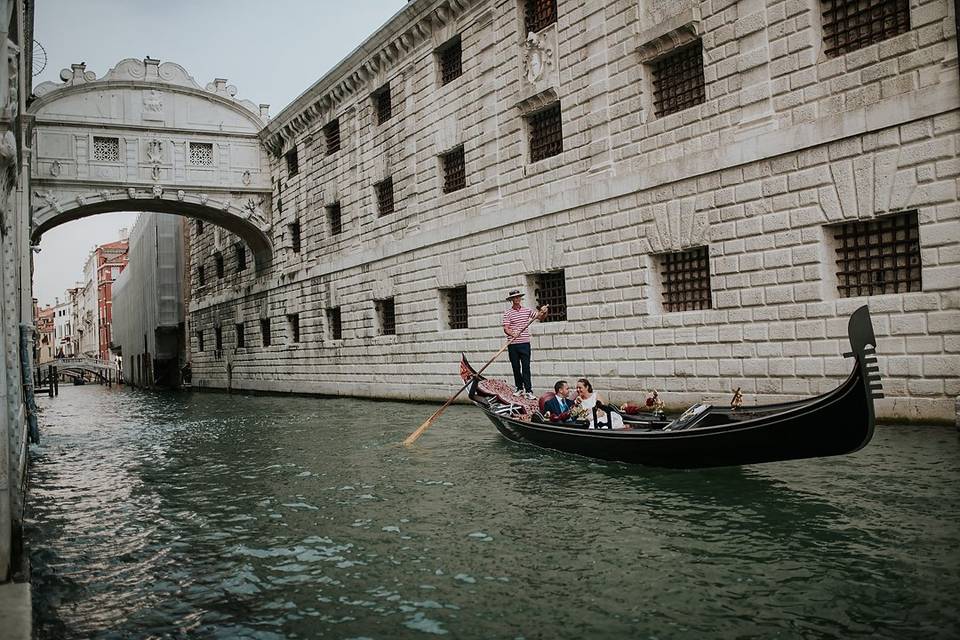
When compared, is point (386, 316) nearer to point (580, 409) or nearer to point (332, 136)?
point (332, 136)

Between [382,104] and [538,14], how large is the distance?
5.93 metres

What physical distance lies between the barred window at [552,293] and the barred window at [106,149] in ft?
46.2

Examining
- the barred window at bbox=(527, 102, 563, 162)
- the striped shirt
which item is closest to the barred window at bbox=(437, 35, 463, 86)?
the barred window at bbox=(527, 102, 563, 162)

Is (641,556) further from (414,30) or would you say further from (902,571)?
(414,30)

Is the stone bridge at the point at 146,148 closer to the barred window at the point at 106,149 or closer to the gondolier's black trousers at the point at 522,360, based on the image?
the barred window at the point at 106,149

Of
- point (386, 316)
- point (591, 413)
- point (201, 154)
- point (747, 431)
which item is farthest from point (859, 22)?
point (201, 154)

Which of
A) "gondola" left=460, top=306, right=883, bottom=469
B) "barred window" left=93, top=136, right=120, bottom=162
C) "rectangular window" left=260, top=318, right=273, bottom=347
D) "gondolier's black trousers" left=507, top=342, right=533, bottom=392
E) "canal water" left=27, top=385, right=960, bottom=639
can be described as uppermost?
"barred window" left=93, top=136, right=120, bottom=162

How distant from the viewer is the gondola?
4812 mm

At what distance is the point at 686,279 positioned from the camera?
34.0 feet

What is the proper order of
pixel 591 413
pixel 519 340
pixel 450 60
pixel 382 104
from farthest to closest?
pixel 382 104
pixel 450 60
pixel 519 340
pixel 591 413

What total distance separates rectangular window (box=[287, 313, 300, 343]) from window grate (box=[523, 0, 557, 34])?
39.9 ft

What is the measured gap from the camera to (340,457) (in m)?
8.38

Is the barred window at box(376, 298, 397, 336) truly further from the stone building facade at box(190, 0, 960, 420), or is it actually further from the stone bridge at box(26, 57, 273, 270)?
the stone bridge at box(26, 57, 273, 270)

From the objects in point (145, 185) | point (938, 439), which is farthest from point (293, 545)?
point (145, 185)
